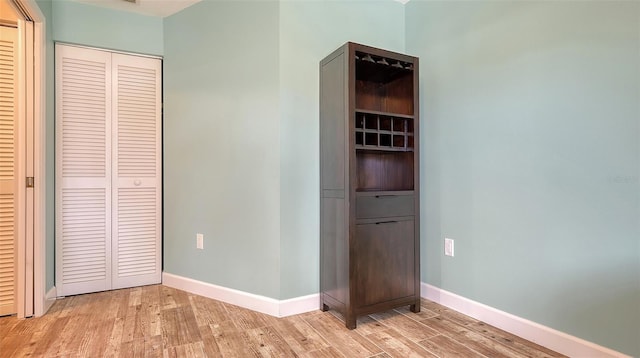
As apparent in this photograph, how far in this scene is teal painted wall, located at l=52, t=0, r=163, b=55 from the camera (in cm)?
247

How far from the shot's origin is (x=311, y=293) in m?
2.23

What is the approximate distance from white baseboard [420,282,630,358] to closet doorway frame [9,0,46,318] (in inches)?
106

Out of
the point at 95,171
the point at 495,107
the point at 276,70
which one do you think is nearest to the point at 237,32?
the point at 276,70

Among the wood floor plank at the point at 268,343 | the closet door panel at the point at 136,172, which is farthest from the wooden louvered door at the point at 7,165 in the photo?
the wood floor plank at the point at 268,343

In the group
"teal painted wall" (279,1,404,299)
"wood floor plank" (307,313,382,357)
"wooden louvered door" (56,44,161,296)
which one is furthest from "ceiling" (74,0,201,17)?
"wood floor plank" (307,313,382,357)

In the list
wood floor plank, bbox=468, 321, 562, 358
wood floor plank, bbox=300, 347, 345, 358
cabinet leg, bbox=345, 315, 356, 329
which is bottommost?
wood floor plank, bbox=300, 347, 345, 358

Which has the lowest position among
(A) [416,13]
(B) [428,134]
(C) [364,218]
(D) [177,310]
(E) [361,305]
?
(D) [177,310]

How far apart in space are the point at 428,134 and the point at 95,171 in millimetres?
2626

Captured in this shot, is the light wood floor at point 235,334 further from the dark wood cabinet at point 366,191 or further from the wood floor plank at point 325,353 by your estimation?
the dark wood cabinet at point 366,191

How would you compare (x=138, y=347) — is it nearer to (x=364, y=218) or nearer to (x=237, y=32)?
(x=364, y=218)

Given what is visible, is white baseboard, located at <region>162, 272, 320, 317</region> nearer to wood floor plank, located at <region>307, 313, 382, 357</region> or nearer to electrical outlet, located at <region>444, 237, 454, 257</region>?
wood floor plank, located at <region>307, 313, 382, 357</region>

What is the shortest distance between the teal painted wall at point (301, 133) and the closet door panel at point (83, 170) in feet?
5.10

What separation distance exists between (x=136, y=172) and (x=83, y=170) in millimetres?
364

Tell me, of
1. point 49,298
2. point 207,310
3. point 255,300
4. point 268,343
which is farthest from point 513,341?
point 49,298
